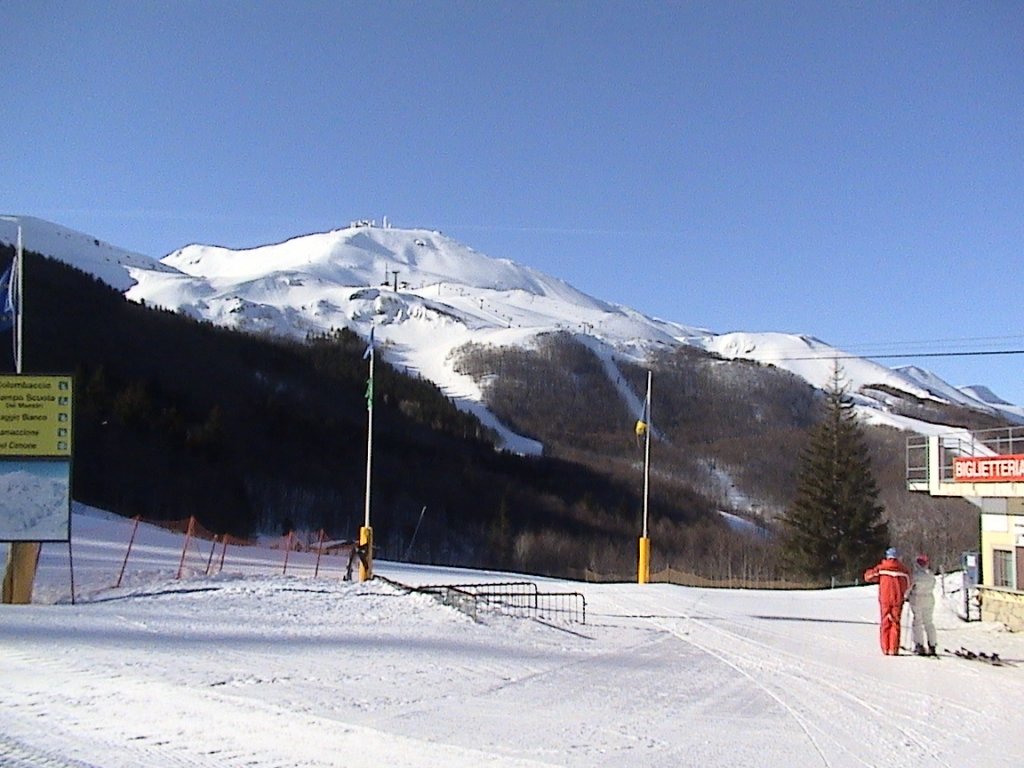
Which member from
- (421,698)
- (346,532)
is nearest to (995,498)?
(421,698)

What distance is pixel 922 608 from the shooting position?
55.3ft

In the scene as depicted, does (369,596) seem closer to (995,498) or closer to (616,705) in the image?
(616,705)

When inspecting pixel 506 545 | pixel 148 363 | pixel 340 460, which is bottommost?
pixel 506 545

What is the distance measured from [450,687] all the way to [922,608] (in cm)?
865

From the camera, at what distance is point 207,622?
636 inches

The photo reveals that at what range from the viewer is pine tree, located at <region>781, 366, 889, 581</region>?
166 feet

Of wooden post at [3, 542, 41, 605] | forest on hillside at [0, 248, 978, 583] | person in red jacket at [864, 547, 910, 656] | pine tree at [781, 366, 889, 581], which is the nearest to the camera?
person in red jacket at [864, 547, 910, 656]

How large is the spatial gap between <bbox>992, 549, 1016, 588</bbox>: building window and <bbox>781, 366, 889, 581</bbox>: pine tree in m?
25.9

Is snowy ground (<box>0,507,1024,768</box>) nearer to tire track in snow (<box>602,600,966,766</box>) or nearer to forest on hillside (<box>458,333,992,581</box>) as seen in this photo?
tire track in snow (<box>602,600,966,766</box>)

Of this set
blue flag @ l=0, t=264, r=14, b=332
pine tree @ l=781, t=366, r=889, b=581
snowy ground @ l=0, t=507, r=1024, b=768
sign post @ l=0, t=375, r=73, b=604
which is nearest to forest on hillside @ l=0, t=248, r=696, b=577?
pine tree @ l=781, t=366, r=889, b=581

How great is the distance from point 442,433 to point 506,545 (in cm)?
3337

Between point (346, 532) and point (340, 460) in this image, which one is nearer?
point (346, 532)

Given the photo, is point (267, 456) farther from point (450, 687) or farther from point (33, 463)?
point (450, 687)

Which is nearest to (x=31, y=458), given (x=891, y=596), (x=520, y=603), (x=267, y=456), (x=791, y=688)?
(x=520, y=603)
